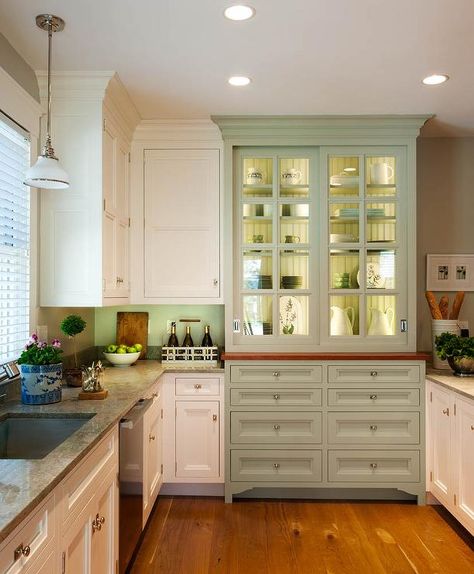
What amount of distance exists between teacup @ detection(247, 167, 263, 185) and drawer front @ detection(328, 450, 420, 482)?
6.33ft

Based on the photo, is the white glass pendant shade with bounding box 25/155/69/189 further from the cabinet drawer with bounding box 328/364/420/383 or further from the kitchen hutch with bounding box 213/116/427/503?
the cabinet drawer with bounding box 328/364/420/383

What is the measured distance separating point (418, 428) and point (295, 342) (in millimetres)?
991

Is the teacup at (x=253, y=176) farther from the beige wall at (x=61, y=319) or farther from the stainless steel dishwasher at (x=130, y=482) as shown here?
the stainless steel dishwasher at (x=130, y=482)

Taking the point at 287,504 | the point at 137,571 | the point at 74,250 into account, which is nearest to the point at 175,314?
the point at 74,250

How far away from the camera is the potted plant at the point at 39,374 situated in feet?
7.52

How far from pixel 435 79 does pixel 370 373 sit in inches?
72.8

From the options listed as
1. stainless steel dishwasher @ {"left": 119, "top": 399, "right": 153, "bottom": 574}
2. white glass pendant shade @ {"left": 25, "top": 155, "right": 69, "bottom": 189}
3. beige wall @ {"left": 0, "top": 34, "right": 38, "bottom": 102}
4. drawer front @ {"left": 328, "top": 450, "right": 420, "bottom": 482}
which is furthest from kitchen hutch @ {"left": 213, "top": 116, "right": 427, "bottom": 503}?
white glass pendant shade @ {"left": 25, "top": 155, "right": 69, "bottom": 189}

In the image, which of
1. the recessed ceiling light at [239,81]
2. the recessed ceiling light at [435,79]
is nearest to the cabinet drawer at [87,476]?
the recessed ceiling light at [239,81]

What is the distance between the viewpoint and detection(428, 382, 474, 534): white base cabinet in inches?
110

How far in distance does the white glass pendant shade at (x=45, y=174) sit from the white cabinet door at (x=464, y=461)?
238cm

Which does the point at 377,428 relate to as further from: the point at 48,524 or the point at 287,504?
the point at 48,524

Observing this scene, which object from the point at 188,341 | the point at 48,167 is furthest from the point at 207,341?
the point at 48,167

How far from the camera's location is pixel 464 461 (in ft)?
9.36

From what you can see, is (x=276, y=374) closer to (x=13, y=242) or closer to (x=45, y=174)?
(x=13, y=242)
